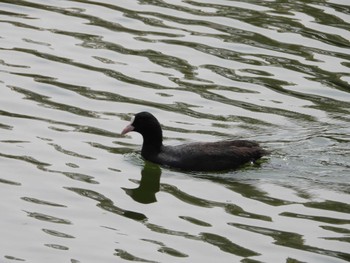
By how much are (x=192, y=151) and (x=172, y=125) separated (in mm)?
1342

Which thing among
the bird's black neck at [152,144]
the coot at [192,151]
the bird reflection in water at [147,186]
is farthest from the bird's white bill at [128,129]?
the bird reflection in water at [147,186]

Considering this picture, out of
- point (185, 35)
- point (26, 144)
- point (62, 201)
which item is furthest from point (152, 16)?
point (62, 201)

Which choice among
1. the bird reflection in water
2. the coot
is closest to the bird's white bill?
the coot

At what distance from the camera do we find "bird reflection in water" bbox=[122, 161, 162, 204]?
14.7 meters

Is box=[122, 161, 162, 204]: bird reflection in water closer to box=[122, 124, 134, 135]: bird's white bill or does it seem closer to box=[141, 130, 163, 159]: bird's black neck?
Result: box=[141, 130, 163, 159]: bird's black neck

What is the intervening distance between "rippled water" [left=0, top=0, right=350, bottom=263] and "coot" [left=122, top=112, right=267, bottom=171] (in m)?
0.17

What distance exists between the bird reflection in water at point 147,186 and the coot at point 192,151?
19 centimetres

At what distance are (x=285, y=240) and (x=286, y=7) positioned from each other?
9.78 meters

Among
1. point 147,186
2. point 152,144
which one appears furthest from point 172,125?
point 147,186

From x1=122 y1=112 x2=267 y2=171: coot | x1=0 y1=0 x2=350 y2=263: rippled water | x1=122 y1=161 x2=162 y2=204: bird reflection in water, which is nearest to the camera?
x1=0 y1=0 x2=350 y2=263: rippled water

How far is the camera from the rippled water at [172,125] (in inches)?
516

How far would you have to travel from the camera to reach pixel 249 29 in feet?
69.1

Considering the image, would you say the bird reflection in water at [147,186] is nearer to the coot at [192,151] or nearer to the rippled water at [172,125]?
the rippled water at [172,125]

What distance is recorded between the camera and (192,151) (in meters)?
16.0
